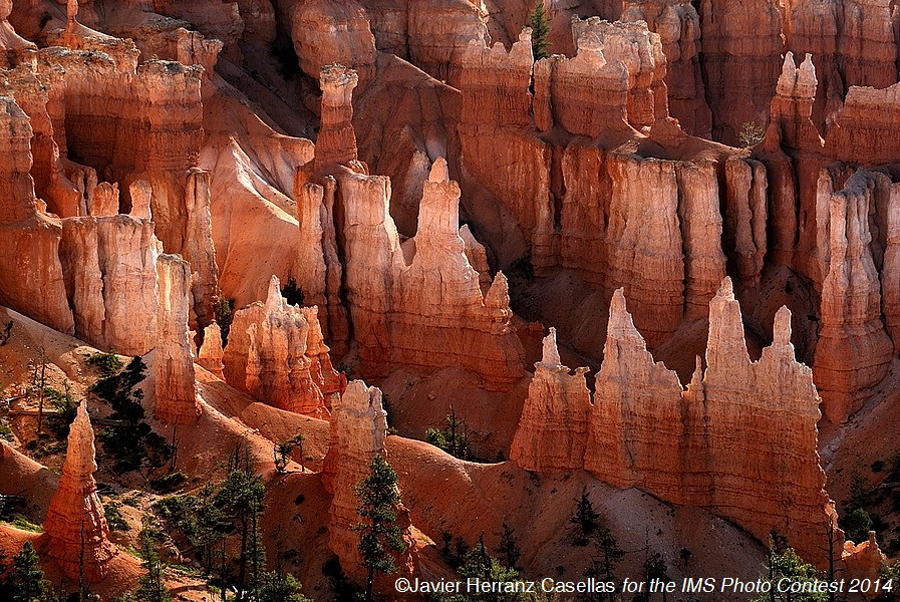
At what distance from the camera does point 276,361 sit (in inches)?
3268

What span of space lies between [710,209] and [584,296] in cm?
838

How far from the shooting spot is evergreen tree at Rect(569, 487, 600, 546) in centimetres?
7362

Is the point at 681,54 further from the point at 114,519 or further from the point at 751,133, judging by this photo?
the point at 114,519

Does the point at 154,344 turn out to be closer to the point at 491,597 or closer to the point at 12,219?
the point at 12,219

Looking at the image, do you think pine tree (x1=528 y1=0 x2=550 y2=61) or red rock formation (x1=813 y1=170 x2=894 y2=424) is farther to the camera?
pine tree (x1=528 y1=0 x2=550 y2=61)

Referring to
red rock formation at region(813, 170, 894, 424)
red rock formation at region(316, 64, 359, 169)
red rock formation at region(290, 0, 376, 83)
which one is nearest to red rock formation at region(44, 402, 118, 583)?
red rock formation at region(813, 170, 894, 424)

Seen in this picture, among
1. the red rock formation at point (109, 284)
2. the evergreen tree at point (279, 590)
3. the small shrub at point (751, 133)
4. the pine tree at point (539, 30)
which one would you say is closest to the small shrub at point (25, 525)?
the evergreen tree at point (279, 590)

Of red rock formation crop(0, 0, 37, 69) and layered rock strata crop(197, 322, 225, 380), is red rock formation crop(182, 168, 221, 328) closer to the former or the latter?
red rock formation crop(0, 0, 37, 69)

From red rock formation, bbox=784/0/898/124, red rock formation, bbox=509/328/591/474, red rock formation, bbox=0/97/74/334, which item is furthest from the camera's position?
red rock formation, bbox=784/0/898/124

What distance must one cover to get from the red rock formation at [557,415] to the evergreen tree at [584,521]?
5.33 feet

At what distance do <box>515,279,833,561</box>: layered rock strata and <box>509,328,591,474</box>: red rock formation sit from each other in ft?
0.24

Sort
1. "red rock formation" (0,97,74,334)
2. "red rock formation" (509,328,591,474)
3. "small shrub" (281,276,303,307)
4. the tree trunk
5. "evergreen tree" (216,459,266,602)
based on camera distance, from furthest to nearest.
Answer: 1. "small shrub" (281,276,303,307)
2. "red rock formation" (0,97,74,334)
3. "red rock formation" (509,328,591,474)
4. "evergreen tree" (216,459,266,602)
5. the tree trunk

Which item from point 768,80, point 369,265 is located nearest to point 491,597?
point 369,265

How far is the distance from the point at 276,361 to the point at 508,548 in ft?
40.3
